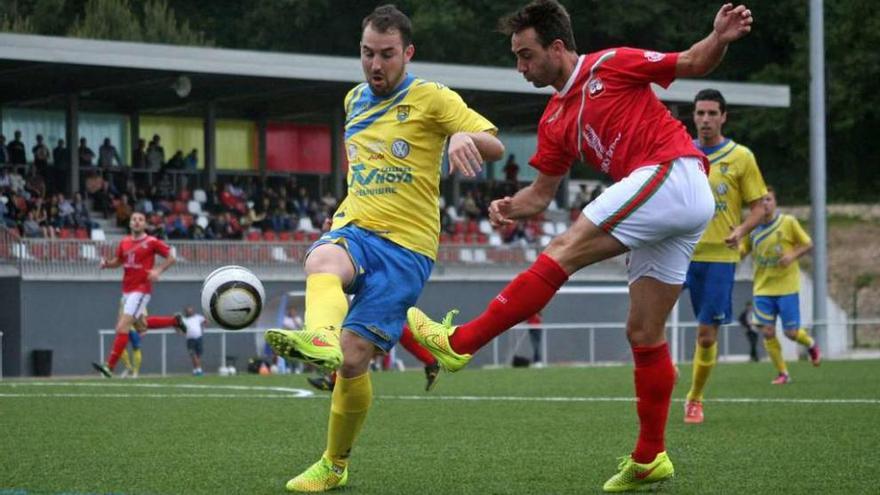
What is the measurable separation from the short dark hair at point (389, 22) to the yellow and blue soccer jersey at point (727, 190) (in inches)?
187

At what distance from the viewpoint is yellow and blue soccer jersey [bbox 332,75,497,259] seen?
682 cm

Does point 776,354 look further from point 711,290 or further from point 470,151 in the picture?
point 470,151

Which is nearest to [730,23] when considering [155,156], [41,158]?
[41,158]

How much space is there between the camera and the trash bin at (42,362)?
90.7 ft

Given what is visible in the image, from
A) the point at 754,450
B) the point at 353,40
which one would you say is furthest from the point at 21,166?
the point at 754,450

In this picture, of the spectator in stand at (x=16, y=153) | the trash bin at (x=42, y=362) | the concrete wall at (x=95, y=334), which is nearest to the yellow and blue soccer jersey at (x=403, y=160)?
the concrete wall at (x=95, y=334)

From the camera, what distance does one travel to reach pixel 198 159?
3762 centimetres

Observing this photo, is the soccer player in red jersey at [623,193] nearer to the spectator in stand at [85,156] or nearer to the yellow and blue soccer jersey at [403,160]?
the yellow and blue soccer jersey at [403,160]

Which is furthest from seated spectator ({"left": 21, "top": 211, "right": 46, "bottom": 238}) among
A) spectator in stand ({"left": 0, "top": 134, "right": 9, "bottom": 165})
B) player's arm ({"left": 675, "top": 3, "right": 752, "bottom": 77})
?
player's arm ({"left": 675, "top": 3, "right": 752, "bottom": 77})

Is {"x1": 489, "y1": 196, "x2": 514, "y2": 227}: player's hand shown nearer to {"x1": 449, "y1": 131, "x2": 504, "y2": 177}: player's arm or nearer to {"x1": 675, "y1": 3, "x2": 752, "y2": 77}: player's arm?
{"x1": 449, "y1": 131, "x2": 504, "y2": 177}: player's arm

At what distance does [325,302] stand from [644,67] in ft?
5.76

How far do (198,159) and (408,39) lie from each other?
3126cm

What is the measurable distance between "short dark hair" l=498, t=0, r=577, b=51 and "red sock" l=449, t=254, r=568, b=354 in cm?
104

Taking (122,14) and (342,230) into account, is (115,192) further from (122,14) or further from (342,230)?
(342,230)
